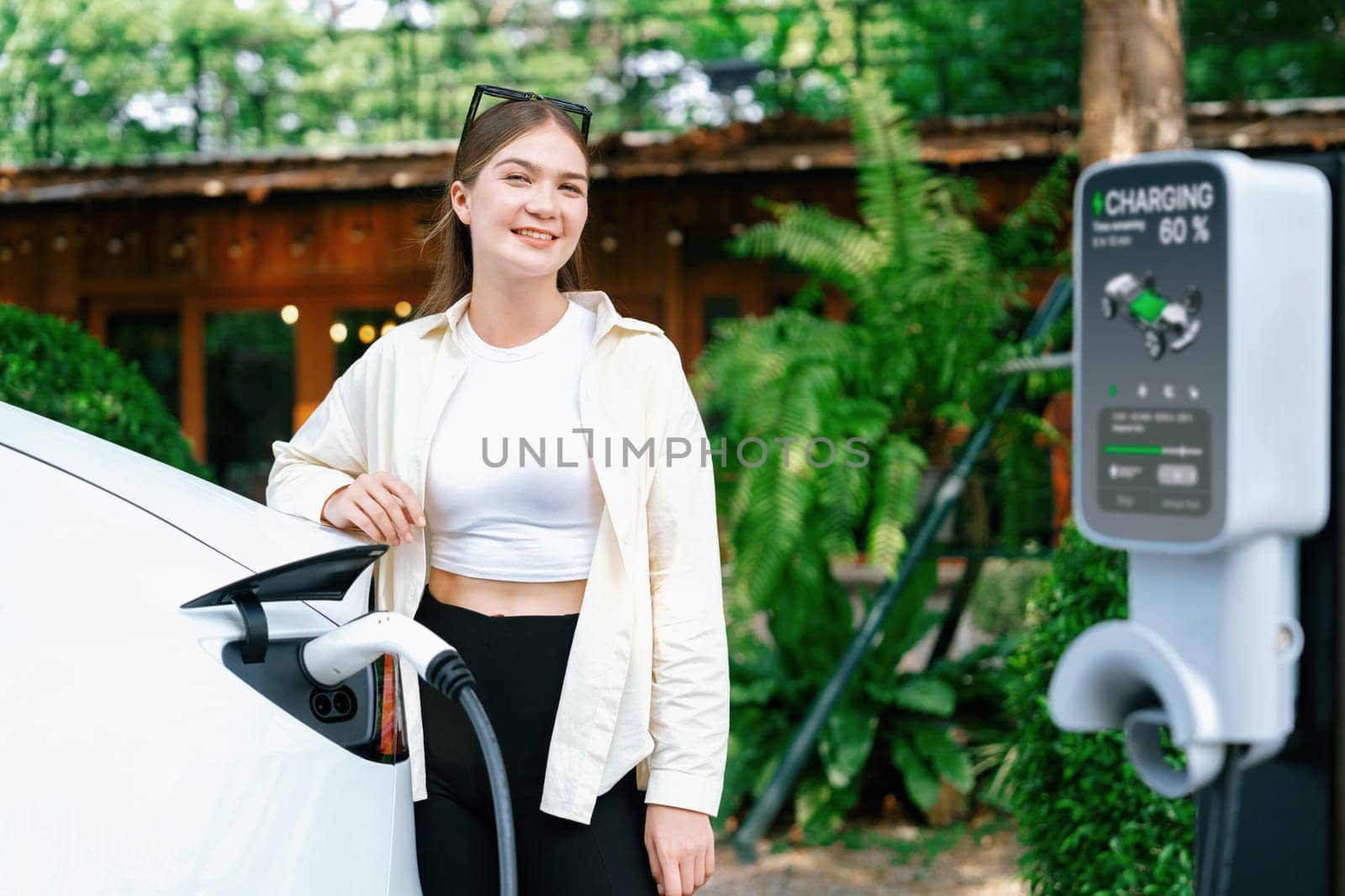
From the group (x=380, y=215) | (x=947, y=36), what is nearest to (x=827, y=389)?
(x=380, y=215)

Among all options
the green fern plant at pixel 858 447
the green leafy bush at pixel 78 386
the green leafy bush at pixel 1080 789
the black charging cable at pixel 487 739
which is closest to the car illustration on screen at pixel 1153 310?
the black charging cable at pixel 487 739

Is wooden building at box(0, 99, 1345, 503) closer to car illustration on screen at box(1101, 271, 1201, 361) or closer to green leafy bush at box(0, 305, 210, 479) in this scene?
green leafy bush at box(0, 305, 210, 479)

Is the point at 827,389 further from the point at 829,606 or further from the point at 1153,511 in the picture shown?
the point at 1153,511

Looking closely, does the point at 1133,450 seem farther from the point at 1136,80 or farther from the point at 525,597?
the point at 1136,80

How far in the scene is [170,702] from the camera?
3.88 ft

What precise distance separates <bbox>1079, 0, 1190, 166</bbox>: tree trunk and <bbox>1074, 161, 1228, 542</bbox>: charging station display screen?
3.51m

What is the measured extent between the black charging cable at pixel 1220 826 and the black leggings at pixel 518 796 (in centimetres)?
79

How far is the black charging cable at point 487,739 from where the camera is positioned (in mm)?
1222

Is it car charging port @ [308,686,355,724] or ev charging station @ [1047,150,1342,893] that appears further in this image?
car charging port @ [308,686,355,724]

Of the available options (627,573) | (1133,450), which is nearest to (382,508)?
(627,573)

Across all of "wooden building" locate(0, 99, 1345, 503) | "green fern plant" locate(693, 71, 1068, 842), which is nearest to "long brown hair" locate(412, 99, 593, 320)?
"green fern plant" locate(693, 71, 1068, 842)

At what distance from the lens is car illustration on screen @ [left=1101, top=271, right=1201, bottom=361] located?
90cm

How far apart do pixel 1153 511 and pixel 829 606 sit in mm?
3838

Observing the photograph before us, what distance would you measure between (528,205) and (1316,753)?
1090 mm
